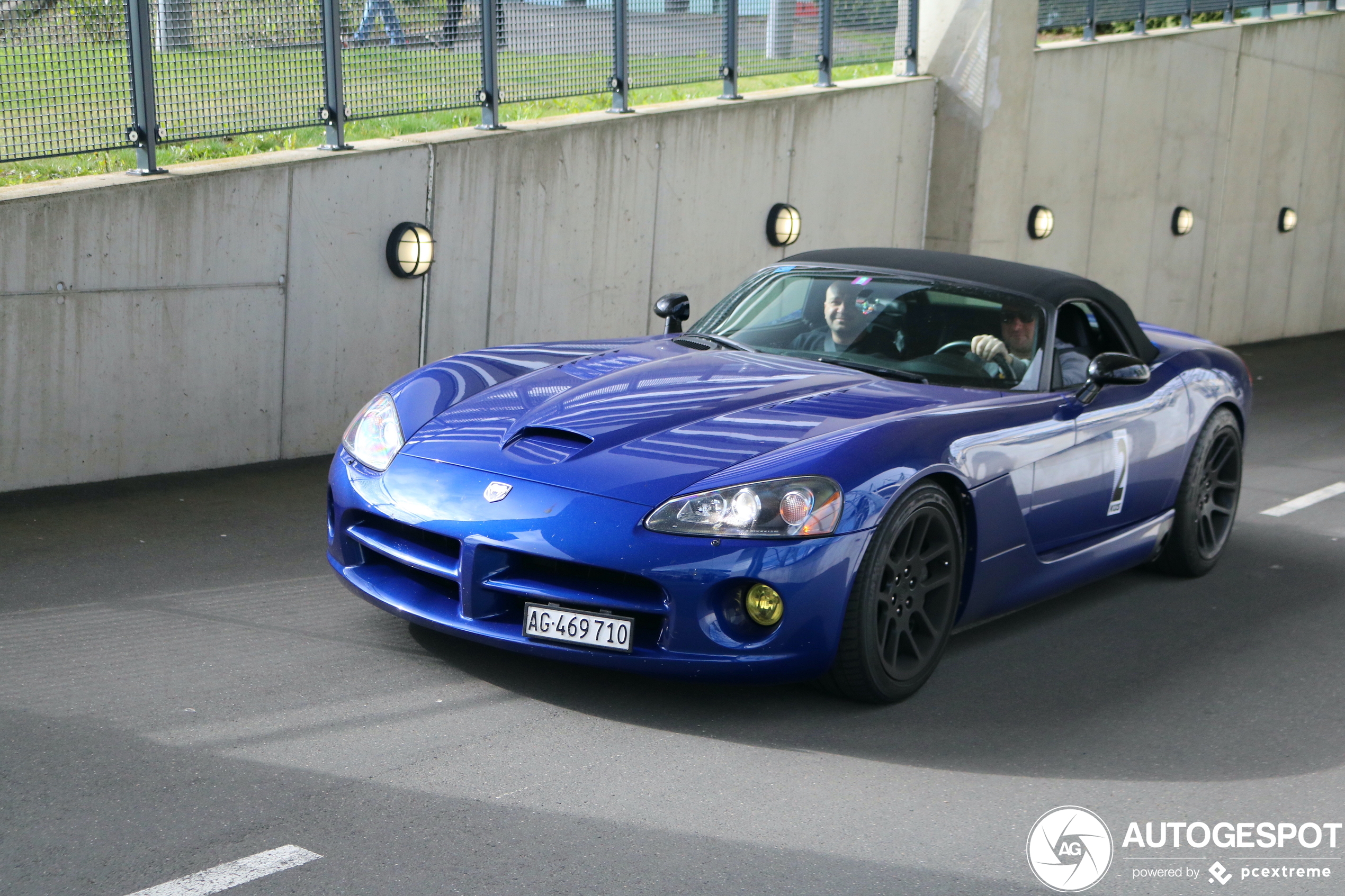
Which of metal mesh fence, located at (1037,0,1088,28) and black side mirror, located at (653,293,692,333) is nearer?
black side mirror, located at (653,293,692,333)

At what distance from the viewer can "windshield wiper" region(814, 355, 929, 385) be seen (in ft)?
17.1

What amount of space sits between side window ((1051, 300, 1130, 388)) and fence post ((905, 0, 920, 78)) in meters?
7.59

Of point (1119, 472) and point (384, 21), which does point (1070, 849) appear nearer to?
point (1119, 472)

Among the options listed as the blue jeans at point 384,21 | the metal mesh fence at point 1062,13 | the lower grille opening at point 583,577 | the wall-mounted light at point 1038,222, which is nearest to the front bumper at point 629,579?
the lower grille opening at point 583,577

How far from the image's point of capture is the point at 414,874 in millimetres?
3207

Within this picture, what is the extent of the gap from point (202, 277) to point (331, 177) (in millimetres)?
1041

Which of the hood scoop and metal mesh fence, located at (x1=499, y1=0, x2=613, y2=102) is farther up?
metal mesh fence, located at (x1=499, y1=0, x2=613, y2=102)

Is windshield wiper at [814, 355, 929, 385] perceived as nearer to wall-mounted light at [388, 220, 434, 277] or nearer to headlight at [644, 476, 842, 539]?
headlight at [644, 476, 842, 539]

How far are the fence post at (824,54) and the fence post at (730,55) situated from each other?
108 cm

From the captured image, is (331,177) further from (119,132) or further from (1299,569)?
(1299,569)

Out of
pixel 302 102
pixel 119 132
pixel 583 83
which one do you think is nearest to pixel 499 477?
pixel 119 132

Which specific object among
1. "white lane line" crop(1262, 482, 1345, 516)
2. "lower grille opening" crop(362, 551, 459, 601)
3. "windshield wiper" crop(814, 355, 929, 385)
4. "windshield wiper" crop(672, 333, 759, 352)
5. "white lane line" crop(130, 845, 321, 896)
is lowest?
"white lane line" crop(1262, 482, 1345, 516)

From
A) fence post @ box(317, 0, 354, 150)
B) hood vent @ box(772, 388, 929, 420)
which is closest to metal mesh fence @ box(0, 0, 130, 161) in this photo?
fence post @ box(317, 0, 354, 150)
